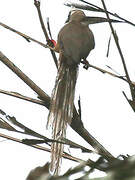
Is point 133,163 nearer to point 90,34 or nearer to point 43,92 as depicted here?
point 43,92

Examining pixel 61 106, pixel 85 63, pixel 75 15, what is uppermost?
pixel 75 15

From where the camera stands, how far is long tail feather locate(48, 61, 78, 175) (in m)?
1.72

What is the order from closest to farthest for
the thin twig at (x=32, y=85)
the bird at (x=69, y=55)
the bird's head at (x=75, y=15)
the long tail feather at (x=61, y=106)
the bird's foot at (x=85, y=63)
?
1. the long tail feather at (x=61, y=106)
2. the thin twig at (x=32, y=85)
3. the bird at (x=69, y=55)
4. the bird's foot at (x=85, y=63)
5. the bird's head at (x=75, y=15)

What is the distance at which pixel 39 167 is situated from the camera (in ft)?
2.03

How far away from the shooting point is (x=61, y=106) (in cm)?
243

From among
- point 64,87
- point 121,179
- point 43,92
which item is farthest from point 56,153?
point 121,179

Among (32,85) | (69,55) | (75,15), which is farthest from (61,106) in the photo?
(75,15)

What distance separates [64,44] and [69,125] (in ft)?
3.14

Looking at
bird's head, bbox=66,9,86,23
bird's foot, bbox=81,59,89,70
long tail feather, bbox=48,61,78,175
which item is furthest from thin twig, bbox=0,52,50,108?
bird's head, bbox=66,9,86,23

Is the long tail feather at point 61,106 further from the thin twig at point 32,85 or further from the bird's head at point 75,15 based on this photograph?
the bird's head at point 75,15

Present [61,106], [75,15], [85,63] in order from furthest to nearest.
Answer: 1. [75,15]
2. [85,63]
3. [61,106]

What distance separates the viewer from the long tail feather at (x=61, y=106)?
1721 millimetres

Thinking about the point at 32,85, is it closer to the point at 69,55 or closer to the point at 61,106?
the point at 61,106

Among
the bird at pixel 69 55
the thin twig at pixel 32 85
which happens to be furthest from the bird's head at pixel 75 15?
the thin twig at pixel 32 85
